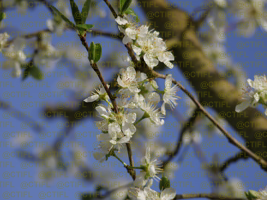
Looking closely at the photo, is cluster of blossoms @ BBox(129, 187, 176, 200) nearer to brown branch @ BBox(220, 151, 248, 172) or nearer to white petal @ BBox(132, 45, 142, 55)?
white petal @ BBox(132, 45, 142, 55)

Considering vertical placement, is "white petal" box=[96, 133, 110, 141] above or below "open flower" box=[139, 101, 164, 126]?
below

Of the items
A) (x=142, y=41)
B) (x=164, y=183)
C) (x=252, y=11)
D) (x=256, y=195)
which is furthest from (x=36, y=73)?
(x=252, y=11)

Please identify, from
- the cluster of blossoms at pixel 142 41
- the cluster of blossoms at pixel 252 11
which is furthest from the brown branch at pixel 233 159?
the cluster of blossoms at pixel 252 11

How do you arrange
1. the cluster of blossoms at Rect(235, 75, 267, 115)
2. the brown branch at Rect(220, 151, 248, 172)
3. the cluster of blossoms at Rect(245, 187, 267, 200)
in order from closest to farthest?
1. the cluster of blossoms at Rect(245, 187, 267, 200)
2. the cluster of blossoms at Rect(235, 75, 267, 115)
3. the brown branch at Rect(220, 151, 248, 172)

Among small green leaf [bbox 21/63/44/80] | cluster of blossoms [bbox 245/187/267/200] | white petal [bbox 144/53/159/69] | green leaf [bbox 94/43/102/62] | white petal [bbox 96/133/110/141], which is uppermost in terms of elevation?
green leaf [bbox 94/43/102/62]

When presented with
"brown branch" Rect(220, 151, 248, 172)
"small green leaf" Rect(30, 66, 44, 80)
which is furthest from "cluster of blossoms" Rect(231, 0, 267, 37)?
"small green leaf" Rect(30, 66, 44, 80)

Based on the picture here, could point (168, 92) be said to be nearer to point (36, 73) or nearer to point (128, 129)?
point (128, 129)
